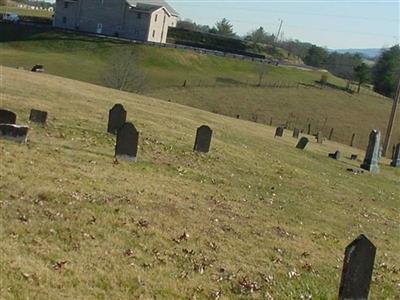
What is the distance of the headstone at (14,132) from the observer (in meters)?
13.4

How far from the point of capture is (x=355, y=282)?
7.30m

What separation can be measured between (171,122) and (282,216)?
41.0ft

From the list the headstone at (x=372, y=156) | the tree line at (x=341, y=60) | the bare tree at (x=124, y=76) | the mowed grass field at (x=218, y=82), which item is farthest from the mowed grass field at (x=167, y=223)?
the tree line at (x=341, y=60)

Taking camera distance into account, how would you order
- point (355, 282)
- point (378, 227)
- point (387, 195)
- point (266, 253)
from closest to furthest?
point (355, 282) → point (266, 253) → point (378, 227) → point (387, 195)

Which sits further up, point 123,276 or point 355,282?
point 355,282

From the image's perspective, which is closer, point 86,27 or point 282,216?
point 282,216

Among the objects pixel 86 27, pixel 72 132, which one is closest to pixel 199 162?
pixel 72 132

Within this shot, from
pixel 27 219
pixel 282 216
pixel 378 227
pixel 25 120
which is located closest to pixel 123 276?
pixel 27 219

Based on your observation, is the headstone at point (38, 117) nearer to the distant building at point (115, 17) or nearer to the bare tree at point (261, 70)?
the bare tree at point (261, 70)

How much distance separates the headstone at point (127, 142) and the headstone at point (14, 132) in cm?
234

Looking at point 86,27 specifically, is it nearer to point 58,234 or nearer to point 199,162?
point 199,162

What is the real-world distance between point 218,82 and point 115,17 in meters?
32.7

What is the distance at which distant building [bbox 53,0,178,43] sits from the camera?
332 feet

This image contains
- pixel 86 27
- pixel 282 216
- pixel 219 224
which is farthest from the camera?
pixel 86 27
